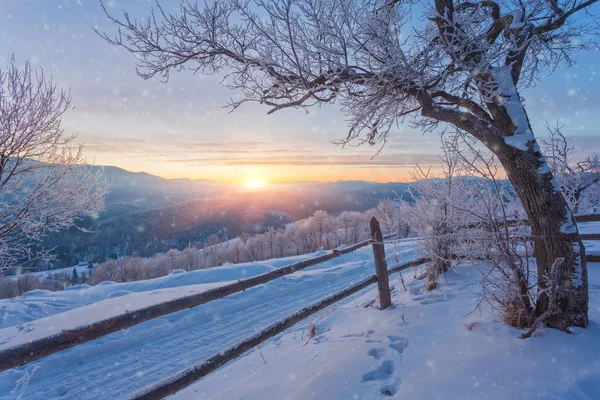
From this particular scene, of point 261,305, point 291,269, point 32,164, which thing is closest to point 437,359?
point 291,269

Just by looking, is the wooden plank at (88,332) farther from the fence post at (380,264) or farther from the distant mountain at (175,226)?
the distant mountain at (175,226)

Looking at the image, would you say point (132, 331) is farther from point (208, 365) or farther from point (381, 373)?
point (381, 373)

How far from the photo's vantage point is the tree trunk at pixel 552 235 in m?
2.99

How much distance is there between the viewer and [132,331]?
21.0 ft

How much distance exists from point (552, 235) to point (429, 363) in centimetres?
176

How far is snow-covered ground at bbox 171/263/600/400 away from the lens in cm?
245

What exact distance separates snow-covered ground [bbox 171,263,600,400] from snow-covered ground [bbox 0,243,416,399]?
152cm

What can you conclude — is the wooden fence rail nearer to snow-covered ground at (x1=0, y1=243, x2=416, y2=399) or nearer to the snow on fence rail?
the snow on fence rail

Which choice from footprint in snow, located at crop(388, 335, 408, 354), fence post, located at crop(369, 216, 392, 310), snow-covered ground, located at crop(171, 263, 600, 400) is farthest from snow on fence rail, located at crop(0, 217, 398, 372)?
fence post, located at crop(369, 216, 392, 310)

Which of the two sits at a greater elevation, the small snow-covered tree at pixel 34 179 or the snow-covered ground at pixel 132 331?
the small snow-covered tree at pixel 34 179

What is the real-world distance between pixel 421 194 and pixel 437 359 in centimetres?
486

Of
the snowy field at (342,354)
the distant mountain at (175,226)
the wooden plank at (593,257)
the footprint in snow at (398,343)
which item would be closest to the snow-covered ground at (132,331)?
the snowy field at (342,354)

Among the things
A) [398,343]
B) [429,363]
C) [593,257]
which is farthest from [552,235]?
[593,257]

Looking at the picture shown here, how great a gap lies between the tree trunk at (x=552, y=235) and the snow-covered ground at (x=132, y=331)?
492 centimetres
